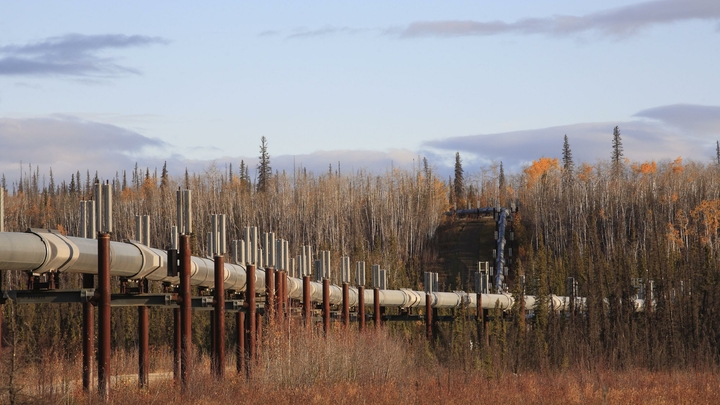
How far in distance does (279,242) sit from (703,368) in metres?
21.7

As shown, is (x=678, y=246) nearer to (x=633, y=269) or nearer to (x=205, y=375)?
(x=633, y=269)

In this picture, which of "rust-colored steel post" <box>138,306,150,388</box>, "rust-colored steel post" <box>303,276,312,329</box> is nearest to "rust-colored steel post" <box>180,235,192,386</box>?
"rust-colored steel post" <box>138,306,150,388</box>

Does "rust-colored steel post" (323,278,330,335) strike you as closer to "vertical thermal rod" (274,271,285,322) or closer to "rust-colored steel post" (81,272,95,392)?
"vertical thermal rod" (274,271,285,322)

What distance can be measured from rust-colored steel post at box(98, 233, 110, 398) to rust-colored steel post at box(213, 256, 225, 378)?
5422 mm

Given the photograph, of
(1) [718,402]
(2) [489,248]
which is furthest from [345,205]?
(1) [718,402]

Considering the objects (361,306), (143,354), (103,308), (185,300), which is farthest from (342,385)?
(361,306)

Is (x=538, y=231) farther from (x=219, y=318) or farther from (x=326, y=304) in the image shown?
(x=219, y=318)

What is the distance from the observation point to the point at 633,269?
73625mm

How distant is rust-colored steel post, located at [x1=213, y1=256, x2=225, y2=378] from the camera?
26828 millimetres

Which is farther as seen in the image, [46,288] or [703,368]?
[703,368]

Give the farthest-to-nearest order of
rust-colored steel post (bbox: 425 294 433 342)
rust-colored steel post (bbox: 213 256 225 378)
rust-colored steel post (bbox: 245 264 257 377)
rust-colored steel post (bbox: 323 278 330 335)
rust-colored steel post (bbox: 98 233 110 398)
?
rust-colored steel post (bbox: 425 294 433 342)
rust-colored steel post (bbox: 323 278 330 335)
rust-colored steel post (bbox: 245 264 257 377)
rust-colored steel post (bbox: 213 256 225 378)
rust-colored steel post (bbox: 98 233 110 398)

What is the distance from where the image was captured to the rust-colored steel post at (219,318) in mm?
26828

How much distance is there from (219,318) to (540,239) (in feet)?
233

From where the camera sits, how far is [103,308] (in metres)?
21.3
